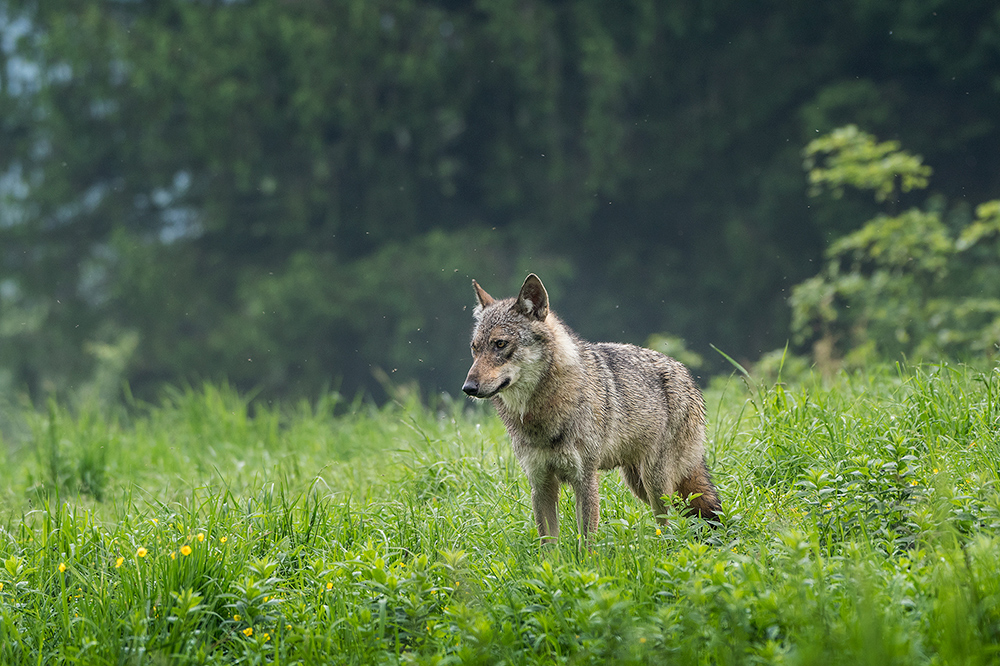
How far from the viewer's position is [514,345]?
366 centimetres

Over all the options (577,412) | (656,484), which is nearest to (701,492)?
(656,484)

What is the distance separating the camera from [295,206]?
1470 centimetres

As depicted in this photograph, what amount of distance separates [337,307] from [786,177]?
294 inches

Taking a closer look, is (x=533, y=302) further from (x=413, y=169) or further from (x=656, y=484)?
(x=413, y=169)

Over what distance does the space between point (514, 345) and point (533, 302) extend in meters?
0.24

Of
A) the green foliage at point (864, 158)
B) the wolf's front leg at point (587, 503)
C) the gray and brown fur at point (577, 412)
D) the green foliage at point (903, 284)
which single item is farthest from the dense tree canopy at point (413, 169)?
the wolf's front leg at point (587, 503)

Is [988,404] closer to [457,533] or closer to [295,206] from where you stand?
[457,533]

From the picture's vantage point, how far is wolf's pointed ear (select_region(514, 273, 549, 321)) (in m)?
3.74

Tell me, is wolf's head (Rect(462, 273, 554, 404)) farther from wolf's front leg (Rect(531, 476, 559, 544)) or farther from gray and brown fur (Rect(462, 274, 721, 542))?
wolf's front leg (Rect(531, 476, 559, 544))

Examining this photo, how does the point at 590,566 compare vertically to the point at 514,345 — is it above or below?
below

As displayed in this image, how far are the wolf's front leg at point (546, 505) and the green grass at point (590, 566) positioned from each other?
7cm

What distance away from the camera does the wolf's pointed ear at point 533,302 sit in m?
3.74

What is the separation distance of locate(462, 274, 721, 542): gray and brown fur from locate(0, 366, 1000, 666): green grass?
0.66 feet

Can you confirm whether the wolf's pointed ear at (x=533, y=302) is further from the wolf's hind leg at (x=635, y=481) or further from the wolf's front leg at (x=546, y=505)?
the wolf's hind leg at (x=635, y=481)
